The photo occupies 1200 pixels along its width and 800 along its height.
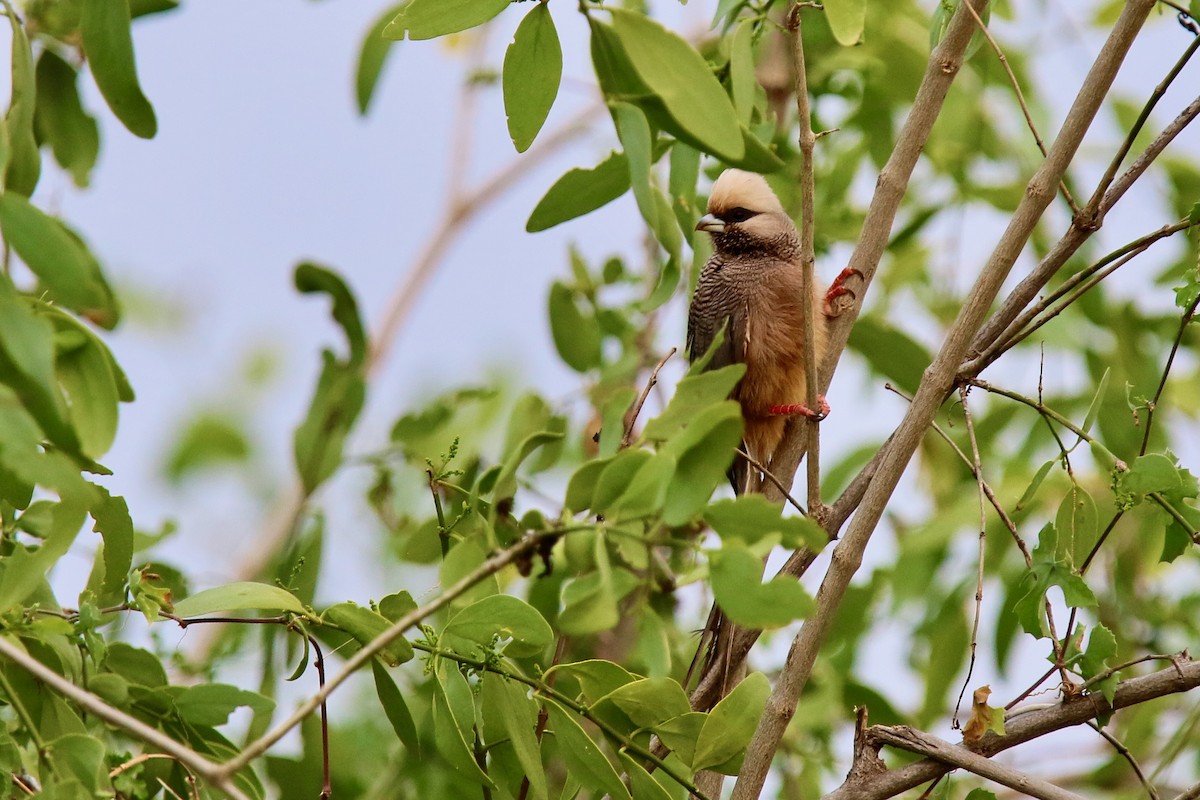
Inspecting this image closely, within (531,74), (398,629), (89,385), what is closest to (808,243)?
(531,74)

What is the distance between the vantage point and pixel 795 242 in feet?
10.4

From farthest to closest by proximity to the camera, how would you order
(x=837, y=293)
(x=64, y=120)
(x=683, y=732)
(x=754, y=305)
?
(x=754, y=305), (x=837, y=293), (x=64, y=120), (x=683, y=732)

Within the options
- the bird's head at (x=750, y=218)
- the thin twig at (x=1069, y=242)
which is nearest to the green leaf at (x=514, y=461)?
the thin twig at (x=1069, y=242)

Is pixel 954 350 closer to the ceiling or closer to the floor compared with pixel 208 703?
closer to the ceiling

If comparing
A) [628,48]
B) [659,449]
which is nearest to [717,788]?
[659,449]

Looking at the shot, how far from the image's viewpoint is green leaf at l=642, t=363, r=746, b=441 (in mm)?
1304

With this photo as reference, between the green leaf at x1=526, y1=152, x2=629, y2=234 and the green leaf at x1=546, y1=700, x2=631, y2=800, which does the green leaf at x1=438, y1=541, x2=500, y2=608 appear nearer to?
the green leaf at x1=546, y1=700, x2=631, y2=800

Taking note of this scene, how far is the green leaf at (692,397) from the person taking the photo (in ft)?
4.28

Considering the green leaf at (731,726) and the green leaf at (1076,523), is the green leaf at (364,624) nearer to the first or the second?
the green leaf at (731,726)

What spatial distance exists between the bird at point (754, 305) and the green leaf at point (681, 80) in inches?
61.6

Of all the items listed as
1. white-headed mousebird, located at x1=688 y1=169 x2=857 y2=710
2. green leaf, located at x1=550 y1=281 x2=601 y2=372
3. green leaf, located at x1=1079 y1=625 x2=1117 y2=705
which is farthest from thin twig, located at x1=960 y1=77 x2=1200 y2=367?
green leaf, located at x1=550 y1=281 x2=601 y2=372

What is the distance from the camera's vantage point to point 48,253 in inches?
48.2

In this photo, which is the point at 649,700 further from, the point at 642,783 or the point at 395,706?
the point at 395,706

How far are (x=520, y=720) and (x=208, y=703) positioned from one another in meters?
0.42
